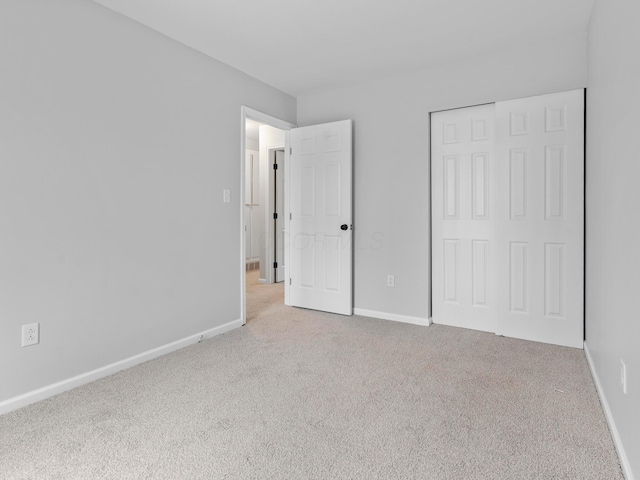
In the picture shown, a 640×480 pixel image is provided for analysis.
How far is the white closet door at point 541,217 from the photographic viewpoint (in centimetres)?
285

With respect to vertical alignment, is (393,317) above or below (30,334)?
below

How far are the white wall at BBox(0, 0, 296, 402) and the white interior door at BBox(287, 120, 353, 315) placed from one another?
93cm

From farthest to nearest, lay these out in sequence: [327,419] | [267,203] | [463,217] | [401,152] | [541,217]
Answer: [267,203]
[401,152]
[463,217]
[541,217]
[327,419]

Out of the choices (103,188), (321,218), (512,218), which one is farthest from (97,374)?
(512,218)

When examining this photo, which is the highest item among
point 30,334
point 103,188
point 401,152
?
point 401,152

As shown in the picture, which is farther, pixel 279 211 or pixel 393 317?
pixel 279 211

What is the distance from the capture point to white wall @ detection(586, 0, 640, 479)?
4.56 ft

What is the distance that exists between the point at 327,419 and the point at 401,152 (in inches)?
99.9

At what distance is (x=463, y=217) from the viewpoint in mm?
3393

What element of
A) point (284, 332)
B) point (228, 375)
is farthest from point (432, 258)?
point (228, 375)

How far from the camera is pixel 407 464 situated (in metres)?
1.53

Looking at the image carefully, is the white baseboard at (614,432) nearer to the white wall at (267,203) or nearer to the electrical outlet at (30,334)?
the electrical outlet at (30,334)

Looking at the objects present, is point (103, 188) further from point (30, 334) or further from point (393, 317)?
point (393, 317)

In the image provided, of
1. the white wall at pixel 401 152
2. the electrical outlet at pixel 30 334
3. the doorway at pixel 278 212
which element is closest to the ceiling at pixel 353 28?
the white wall at pixel 401 152
